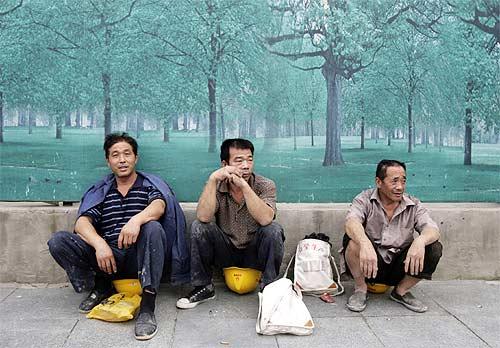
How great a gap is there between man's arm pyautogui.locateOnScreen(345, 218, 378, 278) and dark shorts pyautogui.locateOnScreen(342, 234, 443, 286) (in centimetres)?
16

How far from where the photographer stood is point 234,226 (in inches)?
155

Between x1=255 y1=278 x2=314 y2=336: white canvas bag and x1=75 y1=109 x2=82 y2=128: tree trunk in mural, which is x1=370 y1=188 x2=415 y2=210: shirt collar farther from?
x1=75 y1=109 x2=82 y2=128: tree trunk in mural

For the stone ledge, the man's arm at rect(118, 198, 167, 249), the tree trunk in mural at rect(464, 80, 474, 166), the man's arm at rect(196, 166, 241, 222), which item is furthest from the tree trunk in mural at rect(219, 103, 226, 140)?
the tree trunk in mural at rect(464, 80, 474, 166)

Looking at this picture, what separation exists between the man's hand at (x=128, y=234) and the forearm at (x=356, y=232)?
153cm

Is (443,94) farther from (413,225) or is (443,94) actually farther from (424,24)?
(413,225)

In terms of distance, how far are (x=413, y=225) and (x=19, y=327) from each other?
9.48 feet

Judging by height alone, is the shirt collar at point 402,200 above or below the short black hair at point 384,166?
below

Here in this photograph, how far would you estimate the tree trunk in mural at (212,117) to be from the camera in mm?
4641

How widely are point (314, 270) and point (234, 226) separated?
73 cm

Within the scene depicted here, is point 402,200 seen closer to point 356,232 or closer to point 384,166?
point 384,166

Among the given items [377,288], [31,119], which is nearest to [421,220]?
[377,288]

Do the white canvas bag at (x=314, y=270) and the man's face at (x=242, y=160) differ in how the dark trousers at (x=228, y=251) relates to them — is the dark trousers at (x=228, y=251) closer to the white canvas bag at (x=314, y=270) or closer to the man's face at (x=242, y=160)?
the white canvas bag at (x=314, y=270)

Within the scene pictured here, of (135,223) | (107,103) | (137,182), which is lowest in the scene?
(135,223)

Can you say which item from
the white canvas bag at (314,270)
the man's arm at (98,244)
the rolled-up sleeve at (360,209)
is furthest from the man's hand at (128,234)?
the rolled-up sleeve at (360,209)
